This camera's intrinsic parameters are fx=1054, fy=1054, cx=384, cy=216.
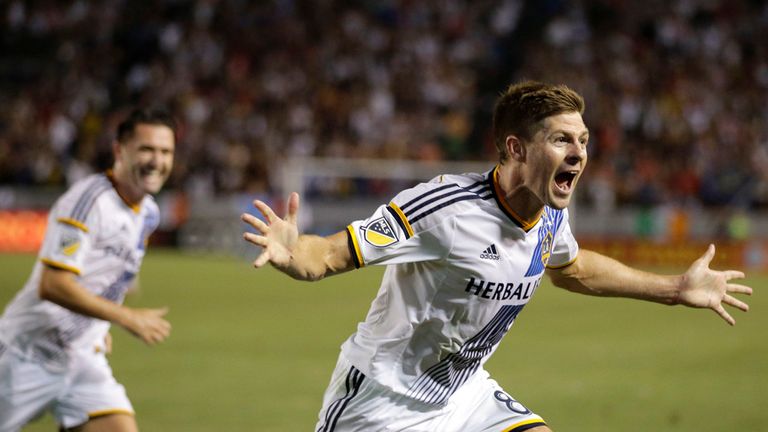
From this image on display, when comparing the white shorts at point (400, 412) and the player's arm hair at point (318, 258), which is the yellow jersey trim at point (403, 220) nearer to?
the player's arm hair at point (318, 258)

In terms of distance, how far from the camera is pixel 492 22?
95.4ft

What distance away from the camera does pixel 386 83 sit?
90.9 feet

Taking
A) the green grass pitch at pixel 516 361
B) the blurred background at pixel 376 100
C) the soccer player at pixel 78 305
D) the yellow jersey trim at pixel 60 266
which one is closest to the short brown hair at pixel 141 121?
the soccer player at pixel 78 305

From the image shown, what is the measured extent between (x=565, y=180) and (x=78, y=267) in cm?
255

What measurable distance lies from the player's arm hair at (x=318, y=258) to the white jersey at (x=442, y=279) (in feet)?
0.19

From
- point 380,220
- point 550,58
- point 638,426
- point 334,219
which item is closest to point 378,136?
point 334,219

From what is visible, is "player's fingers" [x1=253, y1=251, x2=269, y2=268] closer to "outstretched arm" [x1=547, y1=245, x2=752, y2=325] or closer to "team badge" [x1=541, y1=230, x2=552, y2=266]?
"team badge" [x1=541, y1=230, x2=552, y2=266]

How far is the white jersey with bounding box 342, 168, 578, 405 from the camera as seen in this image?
4.36m

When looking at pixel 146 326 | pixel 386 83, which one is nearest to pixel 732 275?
pixel 146 326

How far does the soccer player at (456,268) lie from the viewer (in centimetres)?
437

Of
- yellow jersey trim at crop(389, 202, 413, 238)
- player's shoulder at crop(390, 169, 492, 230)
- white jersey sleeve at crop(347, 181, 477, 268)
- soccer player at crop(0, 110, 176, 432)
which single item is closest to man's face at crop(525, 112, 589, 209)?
player's shoulder at crop(390, 169, 492, 230)

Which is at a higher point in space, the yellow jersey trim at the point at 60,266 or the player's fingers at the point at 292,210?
the player's fingers at the point at 292,210

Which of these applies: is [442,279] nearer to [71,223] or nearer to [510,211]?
[510,211]

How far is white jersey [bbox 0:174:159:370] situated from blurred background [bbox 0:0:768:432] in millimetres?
6589
